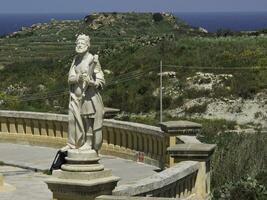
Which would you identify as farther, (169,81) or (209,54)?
(209,54)

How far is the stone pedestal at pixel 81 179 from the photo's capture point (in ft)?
29.0

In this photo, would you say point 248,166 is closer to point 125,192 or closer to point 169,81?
point 125,192

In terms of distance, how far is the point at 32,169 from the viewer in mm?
14977

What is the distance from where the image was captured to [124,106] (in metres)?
43.2

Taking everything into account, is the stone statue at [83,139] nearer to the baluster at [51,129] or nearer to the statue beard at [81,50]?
the statue beard at [81,50]

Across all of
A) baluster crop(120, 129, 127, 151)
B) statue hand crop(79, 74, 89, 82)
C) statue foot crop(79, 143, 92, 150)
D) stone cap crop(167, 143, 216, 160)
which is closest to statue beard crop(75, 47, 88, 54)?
statue hand crop(79, 74, 89, 82)

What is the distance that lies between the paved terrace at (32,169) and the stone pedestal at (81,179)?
9.80 ft

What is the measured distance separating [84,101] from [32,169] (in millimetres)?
6062

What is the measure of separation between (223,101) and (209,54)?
9.94 m

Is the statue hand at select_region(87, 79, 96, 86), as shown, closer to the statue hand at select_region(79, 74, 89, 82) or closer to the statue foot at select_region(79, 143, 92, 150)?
the statue hand at select_region(79, 74, 89, 82)

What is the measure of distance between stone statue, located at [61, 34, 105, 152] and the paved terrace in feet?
9.61

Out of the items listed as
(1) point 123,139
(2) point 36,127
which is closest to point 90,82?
(1) point 123,139

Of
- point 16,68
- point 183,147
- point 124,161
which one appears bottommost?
point 16,68

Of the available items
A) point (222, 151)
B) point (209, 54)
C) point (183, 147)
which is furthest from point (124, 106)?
point (183, 147)
